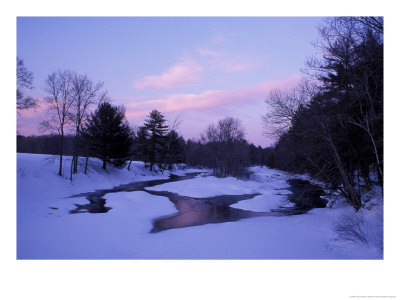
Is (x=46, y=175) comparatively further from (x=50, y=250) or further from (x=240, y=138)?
(x=240, y=138)

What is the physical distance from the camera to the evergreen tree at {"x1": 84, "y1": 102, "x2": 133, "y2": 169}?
76.4ft

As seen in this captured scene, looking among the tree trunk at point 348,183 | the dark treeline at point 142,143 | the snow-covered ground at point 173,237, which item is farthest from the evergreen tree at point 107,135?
the tree trunk at point 348,183

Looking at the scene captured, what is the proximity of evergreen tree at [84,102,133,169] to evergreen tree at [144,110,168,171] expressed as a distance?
7798 millimetres

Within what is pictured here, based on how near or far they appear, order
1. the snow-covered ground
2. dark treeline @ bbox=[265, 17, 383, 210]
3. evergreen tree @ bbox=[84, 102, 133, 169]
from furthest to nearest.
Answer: evergreen tree @ bbox=[84, 102, 133, 169] → dark treeline @ bbox=[265, 17, 383, 210] → the snow-covered ground

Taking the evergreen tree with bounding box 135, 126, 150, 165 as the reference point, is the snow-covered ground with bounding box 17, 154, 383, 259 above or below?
below

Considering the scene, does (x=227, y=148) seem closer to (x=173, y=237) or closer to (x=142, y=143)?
(x=142, y=143)

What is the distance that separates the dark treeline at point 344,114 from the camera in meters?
6.29

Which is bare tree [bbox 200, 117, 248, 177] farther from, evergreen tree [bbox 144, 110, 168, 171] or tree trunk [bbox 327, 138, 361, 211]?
tree trunk [bbox 327, 138, 361, 211]

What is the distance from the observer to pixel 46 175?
15148 mm

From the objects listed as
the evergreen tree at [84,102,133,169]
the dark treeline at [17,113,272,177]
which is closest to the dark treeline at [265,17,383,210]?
the dark treeline at [17,113,272,177]

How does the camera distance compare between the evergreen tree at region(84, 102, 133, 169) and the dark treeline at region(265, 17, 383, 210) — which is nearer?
the dark treeline at region(265, 17, 383, 210)

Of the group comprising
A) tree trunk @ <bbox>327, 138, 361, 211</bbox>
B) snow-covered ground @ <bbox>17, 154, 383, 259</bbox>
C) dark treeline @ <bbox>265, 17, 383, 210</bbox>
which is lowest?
snow-covered ground @ <bbox>17, 154, 383, 259</bbox>

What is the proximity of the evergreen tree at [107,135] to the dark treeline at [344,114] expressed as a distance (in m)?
19.9
